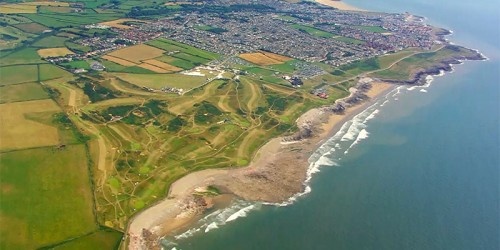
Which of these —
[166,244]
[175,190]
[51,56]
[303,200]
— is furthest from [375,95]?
[51,56]

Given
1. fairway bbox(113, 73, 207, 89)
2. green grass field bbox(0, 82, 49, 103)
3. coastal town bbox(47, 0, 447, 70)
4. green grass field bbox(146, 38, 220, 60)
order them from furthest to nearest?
coastal town bbox(47, 0, 447, 70)
green grass field bbox(146, 38, 220, 60)
fairway bbox(113, 73, 207, 89)
green grass field bbox(0, 82, 49, 103)

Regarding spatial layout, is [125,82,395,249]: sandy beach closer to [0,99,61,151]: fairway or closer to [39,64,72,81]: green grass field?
[0,99,61,151]: fairway

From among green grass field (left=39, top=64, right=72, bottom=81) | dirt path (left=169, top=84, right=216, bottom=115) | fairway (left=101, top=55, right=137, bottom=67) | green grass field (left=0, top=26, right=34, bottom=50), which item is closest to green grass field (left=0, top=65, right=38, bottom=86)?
green grass field (left=39, top=64, right=72, bottom=81)

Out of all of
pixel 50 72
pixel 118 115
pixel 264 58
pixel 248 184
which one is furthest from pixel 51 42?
pixel 248 184

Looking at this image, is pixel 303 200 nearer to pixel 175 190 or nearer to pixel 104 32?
pixel 175 190

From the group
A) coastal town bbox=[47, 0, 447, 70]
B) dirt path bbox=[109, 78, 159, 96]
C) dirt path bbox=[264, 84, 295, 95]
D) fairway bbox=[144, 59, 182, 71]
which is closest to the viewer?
dirt path bbox=[109, 78, 159, 96]

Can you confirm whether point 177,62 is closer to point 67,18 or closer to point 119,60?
point 119,60

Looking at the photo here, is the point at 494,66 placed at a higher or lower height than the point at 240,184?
higher
